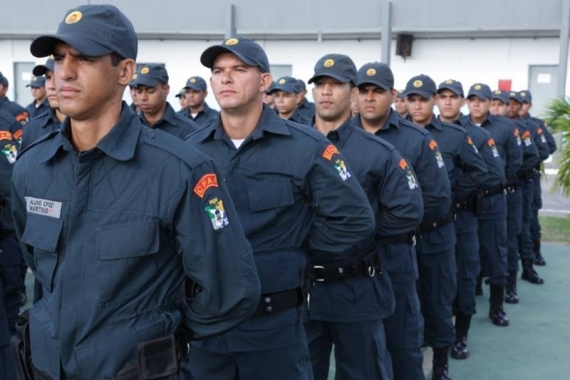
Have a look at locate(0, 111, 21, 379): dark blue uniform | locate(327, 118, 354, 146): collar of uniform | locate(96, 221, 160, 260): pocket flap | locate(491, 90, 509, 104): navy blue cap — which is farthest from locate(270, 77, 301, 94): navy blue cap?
locate(96, 221, 160, 260): pocket flap

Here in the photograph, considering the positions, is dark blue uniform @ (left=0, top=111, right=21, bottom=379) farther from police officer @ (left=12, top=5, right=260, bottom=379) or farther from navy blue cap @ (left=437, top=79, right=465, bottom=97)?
navy blue cap @ (left=437, top=79, right=465, bottom=97)

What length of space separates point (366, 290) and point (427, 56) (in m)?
15.1

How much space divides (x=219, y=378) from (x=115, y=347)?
97 cm

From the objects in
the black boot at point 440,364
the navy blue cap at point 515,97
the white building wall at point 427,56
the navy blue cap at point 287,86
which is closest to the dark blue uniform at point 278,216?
the black boot at point 440,364

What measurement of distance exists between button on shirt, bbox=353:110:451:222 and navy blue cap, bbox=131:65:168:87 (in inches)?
87.9

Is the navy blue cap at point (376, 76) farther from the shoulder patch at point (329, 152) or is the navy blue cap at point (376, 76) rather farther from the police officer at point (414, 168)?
the shoulder patch at point (329, 152)

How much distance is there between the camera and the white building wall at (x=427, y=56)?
668 inches

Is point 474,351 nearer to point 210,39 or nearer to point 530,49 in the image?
point 530,49

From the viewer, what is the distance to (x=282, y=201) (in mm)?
2979

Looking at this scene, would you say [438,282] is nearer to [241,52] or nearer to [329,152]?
[329,152]

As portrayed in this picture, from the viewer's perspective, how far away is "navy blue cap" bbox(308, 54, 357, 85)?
3.91 metres

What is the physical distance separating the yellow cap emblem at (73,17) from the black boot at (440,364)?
3.63 metres

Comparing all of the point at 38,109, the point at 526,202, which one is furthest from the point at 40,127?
the point at 526,202

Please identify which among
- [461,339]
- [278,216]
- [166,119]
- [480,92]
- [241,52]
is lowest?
[461,339]
